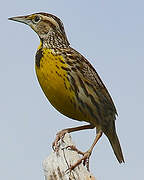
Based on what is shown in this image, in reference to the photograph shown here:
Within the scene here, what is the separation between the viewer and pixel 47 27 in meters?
8.54

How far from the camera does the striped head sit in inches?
332

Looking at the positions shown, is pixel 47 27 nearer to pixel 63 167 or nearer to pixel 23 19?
pixel 23 19

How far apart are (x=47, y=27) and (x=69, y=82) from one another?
1.18 metres

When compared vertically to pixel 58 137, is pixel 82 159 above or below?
below

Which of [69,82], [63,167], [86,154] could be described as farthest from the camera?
[69,82]

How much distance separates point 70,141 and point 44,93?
130cm

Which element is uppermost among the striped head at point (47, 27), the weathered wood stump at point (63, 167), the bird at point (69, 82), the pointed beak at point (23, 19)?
the pointed beak at point (23, 19)

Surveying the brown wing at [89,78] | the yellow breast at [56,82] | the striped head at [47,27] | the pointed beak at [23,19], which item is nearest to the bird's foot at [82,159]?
the yellow breast at [56,82]

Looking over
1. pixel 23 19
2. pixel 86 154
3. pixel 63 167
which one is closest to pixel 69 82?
pixel 86 154

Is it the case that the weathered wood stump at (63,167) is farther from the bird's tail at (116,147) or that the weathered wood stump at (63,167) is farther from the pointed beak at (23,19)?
the pointed beak at (23,19)

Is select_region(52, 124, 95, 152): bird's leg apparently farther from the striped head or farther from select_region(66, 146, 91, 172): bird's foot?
the striped head

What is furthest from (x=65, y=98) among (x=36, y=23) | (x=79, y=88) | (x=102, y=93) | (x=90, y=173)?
(x=90, y=173)

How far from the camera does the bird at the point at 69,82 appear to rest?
7754 millimetres

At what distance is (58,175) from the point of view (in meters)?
5.64
